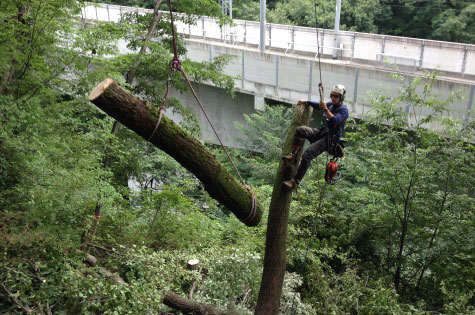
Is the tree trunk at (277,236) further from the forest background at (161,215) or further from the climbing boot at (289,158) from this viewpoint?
the forest background at (161,215)

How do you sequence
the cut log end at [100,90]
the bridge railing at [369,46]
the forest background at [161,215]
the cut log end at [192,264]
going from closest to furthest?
the cut log end at [100,90] → the forest background at [161,215] → the cut log end at [192,264] → the bridge railing at [369,46]

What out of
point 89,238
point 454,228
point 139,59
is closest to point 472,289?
point 454,228

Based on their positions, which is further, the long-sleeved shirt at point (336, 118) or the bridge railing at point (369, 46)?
the bridge railing at point (369, 46)

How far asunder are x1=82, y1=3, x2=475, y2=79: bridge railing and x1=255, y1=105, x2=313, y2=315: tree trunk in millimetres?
5733

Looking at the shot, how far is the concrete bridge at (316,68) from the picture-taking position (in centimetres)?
1365

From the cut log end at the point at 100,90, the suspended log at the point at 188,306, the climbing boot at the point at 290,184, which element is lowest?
the suspended log at the point at 188,306

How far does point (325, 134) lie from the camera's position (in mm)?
6371

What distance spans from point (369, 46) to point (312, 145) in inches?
488

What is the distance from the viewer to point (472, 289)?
765 centimetres

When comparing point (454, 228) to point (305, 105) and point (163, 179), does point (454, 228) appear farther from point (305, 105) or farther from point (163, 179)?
point (163, 179)

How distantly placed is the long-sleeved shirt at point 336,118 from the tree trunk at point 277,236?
0.35 m

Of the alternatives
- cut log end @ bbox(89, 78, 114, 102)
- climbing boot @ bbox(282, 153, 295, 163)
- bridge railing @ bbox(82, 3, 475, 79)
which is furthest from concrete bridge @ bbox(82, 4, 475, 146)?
cut log end @ bbox(89, 78, 114, 102)

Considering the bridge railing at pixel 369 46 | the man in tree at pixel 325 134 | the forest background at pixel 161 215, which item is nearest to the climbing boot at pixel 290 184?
the man in tree at pixel 325 134

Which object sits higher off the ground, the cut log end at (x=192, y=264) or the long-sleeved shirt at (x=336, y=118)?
the long-sleeved shirt at (x=336, y=118)
